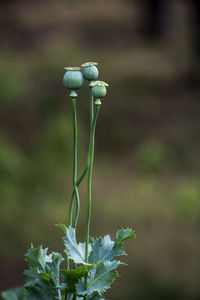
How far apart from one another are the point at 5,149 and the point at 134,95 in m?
3.92

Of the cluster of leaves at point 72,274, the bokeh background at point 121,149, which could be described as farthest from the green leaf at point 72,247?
the bokeh background at point 121,149

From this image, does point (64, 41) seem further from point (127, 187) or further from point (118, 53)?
point (127, 187)

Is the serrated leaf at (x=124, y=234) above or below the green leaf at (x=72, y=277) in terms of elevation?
above

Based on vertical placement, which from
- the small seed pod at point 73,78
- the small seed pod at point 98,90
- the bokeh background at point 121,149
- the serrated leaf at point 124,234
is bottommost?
the bokeh background at point 121,149

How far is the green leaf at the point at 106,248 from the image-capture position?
825 mm

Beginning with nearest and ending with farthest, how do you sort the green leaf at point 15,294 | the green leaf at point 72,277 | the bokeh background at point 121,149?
the green leaf at point 72,277
the green leaf at point 15,294
the bokeh background at point 121,149

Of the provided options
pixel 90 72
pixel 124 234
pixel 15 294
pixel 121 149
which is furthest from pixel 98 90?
pixel 121 149

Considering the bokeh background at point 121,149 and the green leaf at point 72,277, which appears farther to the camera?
the bokeh background at point 121,149

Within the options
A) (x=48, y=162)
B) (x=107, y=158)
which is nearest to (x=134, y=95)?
(x=107, y=158)

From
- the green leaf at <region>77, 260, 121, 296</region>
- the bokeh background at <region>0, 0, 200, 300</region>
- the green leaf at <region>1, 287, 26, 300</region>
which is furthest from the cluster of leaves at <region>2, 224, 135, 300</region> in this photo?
the bokeh background at <region>0, 0, 200, 300</region>

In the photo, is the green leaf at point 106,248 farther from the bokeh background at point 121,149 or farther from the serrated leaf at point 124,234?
the bokeh background at point 121,149

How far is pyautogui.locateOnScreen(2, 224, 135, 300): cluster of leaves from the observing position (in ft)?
2.57

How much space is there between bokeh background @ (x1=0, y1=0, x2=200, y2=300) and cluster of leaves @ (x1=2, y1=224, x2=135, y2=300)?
116 inches

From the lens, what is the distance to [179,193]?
526cm
